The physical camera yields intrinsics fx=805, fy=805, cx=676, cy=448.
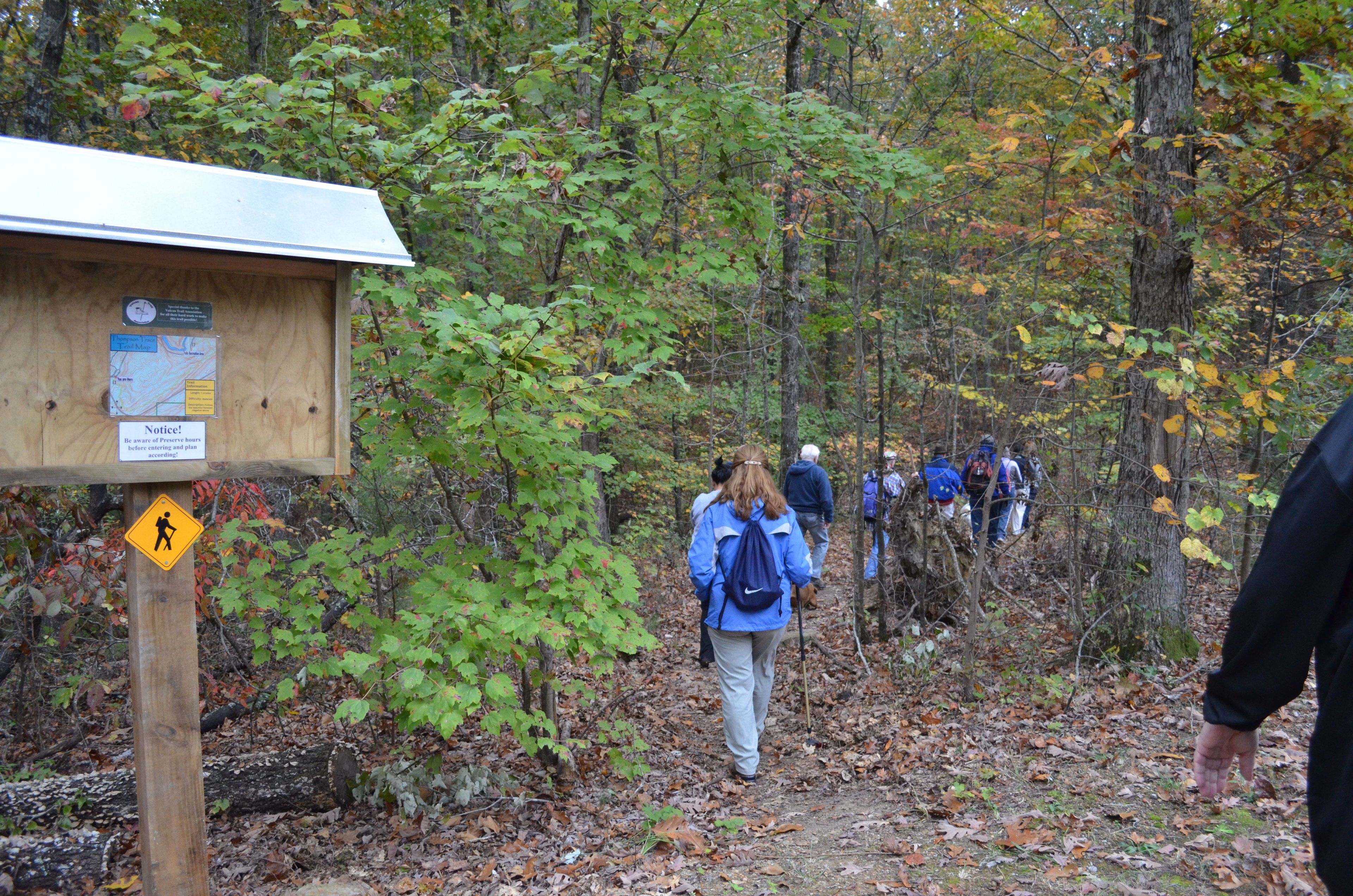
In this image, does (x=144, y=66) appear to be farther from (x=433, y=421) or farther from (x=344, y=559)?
(x=344, y=559)

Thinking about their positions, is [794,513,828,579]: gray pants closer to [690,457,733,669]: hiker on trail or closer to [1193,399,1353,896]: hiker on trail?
[690,457,733,669]: hiker on trail

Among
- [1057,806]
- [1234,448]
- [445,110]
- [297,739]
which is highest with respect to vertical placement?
[445,110]

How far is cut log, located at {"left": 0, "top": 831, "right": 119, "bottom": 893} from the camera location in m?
4.38

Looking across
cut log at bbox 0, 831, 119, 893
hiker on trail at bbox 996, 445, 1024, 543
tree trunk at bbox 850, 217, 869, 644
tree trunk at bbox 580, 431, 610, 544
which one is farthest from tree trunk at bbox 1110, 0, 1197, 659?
cut log at bbox 0, 831, 119, 893

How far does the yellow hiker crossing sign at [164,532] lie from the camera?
289 centimetres

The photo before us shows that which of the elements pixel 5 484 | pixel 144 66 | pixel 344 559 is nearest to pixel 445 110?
pixel 144 66

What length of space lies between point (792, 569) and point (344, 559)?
305 cm

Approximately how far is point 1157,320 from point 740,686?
414 cm

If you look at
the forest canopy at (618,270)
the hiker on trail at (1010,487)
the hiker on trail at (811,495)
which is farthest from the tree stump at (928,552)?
the hiker on trail at (811,495)

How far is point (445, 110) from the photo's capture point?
463 centimetres

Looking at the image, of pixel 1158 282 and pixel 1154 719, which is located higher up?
pixel 1158 282

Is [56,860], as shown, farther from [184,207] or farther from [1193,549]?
[1193,549]

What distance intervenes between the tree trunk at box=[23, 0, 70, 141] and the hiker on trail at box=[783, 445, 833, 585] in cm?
793

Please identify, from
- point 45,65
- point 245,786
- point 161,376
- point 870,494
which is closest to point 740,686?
point 245,786
